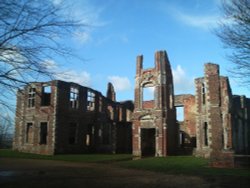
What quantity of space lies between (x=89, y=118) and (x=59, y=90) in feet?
16.6

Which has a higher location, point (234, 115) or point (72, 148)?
point (234, 115)

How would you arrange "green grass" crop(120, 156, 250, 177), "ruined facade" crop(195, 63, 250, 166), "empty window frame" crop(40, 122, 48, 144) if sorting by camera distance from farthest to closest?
"empty window frame" crop(40, 122, 48, 144)
"ruined facade" crop(195, 63, 250, 166)
"green grass" crop(120, 156, 250, 177)

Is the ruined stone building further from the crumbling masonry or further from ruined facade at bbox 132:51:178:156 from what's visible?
ruined facade at bbox 132:51:178:156

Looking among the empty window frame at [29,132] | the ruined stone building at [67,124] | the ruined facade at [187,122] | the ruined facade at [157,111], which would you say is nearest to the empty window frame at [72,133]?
the ruined stone building at [67,124]

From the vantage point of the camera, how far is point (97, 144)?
35.9 meters

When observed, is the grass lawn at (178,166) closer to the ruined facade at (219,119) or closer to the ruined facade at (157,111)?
the ruined facade at (219,119)

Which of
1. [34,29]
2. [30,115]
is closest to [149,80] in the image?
[30,115]

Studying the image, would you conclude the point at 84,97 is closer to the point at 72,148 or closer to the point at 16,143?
the point at 72,148

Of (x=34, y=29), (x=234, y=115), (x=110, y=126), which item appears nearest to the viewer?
(x=34, y=29)

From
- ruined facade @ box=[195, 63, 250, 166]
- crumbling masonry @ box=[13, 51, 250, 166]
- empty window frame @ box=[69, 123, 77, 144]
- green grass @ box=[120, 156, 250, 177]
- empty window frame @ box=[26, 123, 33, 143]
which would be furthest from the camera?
empty window frame @ box=[26, 123, 33, 143]

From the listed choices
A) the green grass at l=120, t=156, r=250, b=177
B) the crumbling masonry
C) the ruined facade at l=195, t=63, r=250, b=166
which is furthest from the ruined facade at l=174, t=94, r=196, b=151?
the green grass at l=120, t=156, r=250, b=177

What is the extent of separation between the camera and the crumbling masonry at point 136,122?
1131 inches

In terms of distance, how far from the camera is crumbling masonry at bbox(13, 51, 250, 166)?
2872cm

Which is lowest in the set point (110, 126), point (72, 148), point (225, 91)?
point (72, 148)
